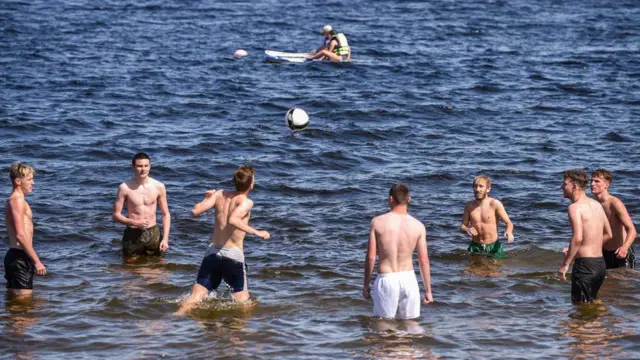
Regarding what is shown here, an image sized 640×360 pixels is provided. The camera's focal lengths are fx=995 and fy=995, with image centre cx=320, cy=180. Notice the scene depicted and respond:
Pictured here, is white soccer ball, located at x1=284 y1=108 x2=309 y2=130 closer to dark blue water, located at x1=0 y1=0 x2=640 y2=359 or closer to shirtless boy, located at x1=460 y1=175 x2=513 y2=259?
dark blue water, located at x1=0 y1=0 x2=640 y2=359

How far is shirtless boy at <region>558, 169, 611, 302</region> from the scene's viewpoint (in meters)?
11.9

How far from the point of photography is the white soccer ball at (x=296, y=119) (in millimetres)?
23844

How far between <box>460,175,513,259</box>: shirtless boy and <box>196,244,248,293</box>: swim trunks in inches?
162

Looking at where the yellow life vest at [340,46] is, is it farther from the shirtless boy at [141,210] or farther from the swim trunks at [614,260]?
the swim trunks at [614,260]

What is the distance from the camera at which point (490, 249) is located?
14984mm

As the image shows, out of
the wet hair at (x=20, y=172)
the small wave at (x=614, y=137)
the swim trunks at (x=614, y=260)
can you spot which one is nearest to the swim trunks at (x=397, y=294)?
the swim trunks at (x=614, y=260)

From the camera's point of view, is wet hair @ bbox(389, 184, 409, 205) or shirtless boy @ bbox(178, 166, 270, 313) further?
shirtless boy @ bbox(178, 166, 270, 313)

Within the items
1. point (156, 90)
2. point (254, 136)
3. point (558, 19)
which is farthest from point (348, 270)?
point (558, 19)

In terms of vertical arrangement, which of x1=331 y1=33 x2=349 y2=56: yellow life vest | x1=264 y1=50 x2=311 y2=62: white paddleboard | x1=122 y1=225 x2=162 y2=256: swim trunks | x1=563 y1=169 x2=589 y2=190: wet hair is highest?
x1=331 y1=33 x2=349 y2=56: yellow life vest

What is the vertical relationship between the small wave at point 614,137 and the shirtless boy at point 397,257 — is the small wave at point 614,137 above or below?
above

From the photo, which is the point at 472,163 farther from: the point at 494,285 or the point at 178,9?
the point at 178,9

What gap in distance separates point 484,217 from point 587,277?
9.22ft

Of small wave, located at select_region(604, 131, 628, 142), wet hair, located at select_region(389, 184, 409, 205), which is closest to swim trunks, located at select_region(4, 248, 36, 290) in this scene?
wet hair, located at select_region(389, 184, 409, 205)

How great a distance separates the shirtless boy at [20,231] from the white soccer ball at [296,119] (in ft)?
39.7
